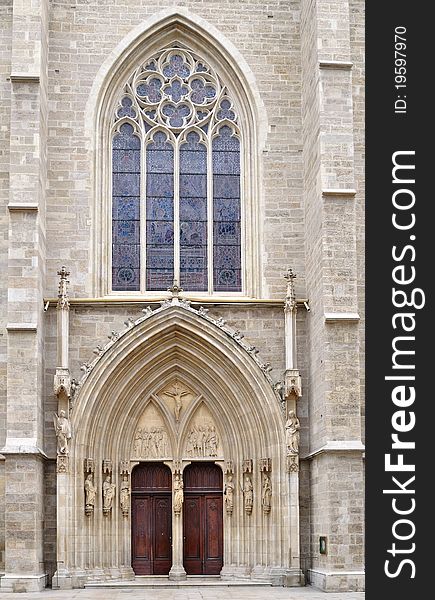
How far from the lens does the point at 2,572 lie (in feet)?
65.4

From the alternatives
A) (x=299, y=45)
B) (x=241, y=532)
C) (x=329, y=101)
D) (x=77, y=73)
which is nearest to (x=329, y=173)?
(x=329, y=101)

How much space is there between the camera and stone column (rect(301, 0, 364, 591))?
64.0ft

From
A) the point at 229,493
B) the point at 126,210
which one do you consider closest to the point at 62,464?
the point at 229,493

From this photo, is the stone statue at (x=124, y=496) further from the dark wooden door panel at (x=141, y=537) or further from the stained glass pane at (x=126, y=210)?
the stained glass pane at (x=126, y=210)

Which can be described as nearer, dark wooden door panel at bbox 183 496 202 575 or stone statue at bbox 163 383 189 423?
dark wooden door panel at bbox 183 496 202 575

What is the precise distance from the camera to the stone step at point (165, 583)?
20.4 metres

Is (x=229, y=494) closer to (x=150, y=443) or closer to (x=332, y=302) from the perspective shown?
(x=150, y=443)

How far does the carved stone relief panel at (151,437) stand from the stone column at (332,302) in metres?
2.75

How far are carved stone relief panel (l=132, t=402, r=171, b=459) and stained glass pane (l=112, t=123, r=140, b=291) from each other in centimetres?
235

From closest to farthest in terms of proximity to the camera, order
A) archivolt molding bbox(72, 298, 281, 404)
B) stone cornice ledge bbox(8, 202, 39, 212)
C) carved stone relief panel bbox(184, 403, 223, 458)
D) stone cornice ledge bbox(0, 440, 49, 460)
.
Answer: stone cornice ledge bbox(0, 440, 49, 460) → stone cornice ledge bbox(8, 202, 39, 212) → archivolt molding bbox(72, 298, 281, 404) → carved stone relief panel bbox(184, 403, 223, 458)

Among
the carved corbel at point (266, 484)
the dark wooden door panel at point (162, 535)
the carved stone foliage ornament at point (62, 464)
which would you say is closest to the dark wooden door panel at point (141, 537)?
the dark wooden door panel at point (162, 535)

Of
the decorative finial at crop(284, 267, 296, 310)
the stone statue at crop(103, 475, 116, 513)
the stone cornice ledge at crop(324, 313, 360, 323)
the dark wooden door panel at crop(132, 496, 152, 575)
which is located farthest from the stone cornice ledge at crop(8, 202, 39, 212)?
the dark wooden door panel at crop(132, 496, 152, 575)

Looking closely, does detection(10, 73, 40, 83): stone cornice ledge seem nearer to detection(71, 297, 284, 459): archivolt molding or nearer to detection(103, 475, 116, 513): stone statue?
detection(71, 297, 284, 459): archivolt molding

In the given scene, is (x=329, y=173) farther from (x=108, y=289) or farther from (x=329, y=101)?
(x=108, y=289)
